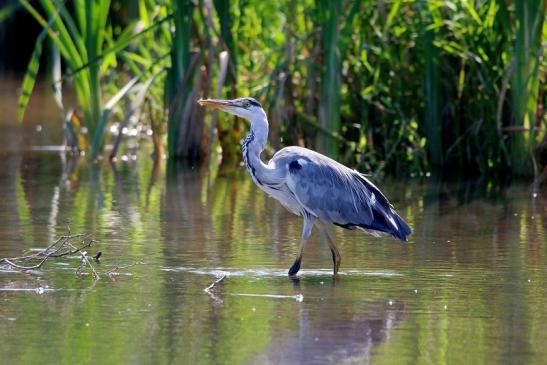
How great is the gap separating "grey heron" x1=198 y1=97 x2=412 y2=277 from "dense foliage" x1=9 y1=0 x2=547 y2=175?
11.1 feet

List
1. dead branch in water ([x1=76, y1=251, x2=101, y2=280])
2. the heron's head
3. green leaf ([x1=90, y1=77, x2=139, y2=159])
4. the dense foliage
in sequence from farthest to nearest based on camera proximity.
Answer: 1. green leaf ([x1=90, y1=77, x2=139, y2=159])
2. the dense foliage
3. the heron's head
4. dead branch in water ([x1=76, y1=251, x2=101, y2=280])

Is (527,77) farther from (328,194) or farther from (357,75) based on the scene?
(328,194)

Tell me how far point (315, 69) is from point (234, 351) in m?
6.95

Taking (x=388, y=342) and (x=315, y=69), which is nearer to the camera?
(x=388, y=342)

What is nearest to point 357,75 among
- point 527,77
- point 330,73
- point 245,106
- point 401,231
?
point 330,73

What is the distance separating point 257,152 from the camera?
27.0ft

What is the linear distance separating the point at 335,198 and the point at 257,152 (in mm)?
580

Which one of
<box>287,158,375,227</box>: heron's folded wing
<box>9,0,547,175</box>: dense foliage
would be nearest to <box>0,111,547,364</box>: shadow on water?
<box>287,158,375,227</box>: heron's folded wing

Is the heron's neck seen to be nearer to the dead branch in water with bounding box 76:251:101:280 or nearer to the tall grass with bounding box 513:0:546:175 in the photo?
the dead branch in water with bounding box 76:251:101:280

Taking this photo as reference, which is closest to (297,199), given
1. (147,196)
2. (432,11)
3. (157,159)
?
(147,196)

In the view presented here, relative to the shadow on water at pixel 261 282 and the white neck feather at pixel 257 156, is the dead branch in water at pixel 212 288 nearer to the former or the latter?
the shadow on water at pixel 261 282

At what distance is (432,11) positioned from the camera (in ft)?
38.9

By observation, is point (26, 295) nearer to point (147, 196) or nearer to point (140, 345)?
point (140, 345)

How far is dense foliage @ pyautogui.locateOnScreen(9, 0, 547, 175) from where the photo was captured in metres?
11.7
